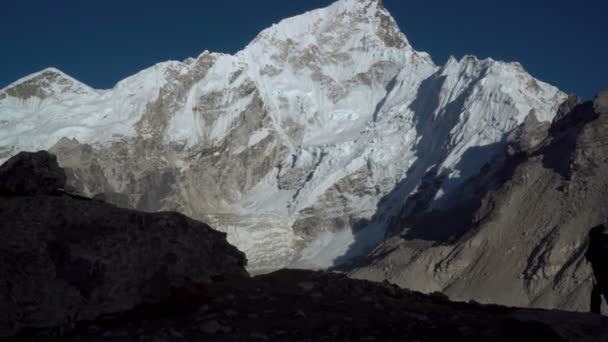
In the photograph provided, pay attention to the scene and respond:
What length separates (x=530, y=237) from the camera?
71312 mm

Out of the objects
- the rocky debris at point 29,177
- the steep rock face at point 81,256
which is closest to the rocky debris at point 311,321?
the steep rock face at point 81,256

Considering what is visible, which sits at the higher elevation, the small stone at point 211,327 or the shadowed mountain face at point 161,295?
the shadowed mountain face at point 161,295

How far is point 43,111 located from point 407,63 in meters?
80.0

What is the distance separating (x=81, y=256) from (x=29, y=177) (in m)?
2.01

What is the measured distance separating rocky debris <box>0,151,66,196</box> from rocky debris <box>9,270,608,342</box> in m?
2.67

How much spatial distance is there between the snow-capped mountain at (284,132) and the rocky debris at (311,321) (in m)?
104

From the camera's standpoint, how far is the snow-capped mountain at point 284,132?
130 metres

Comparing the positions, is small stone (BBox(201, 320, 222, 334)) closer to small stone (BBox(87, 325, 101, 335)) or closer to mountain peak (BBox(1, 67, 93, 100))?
small stone (BBox(87, 325, 101, 335))

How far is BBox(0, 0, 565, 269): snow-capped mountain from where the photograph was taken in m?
130

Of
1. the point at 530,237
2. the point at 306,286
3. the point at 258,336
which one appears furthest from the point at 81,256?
the point at 530,237

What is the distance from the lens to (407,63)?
577ft

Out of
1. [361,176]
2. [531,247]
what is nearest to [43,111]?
[361,176]

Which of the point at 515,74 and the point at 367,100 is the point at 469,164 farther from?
the point at 367,100

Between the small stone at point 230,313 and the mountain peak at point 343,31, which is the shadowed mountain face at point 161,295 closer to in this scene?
the small stone at point 230,313
